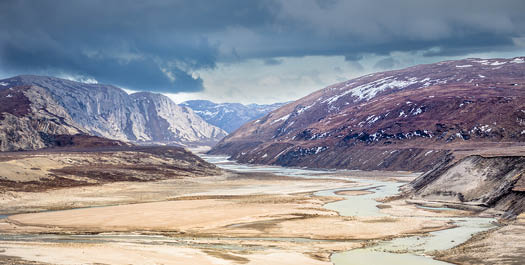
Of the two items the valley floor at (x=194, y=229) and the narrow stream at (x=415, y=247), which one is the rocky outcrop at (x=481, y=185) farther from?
the narrow stream at (x=415, y=247)

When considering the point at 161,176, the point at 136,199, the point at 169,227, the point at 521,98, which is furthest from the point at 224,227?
the point at 521,98

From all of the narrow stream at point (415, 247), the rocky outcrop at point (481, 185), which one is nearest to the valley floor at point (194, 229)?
the narrow stream at point (415, 247)

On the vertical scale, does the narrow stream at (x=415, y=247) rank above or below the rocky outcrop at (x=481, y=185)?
below

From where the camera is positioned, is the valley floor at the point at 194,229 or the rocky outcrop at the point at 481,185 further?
the rocky outcrop at the point at 481,185

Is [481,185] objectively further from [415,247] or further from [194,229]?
[194,229]

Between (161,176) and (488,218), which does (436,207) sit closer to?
(488,218)

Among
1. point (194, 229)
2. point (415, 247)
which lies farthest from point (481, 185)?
point (194, 229)

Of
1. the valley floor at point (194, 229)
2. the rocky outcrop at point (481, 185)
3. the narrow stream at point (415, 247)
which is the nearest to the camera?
the valley floor at point (194, 229)

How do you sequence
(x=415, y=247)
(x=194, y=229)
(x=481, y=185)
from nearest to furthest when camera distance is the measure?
(x=415, y=247)
(x=194, y=229)
(x=481, y=185)
